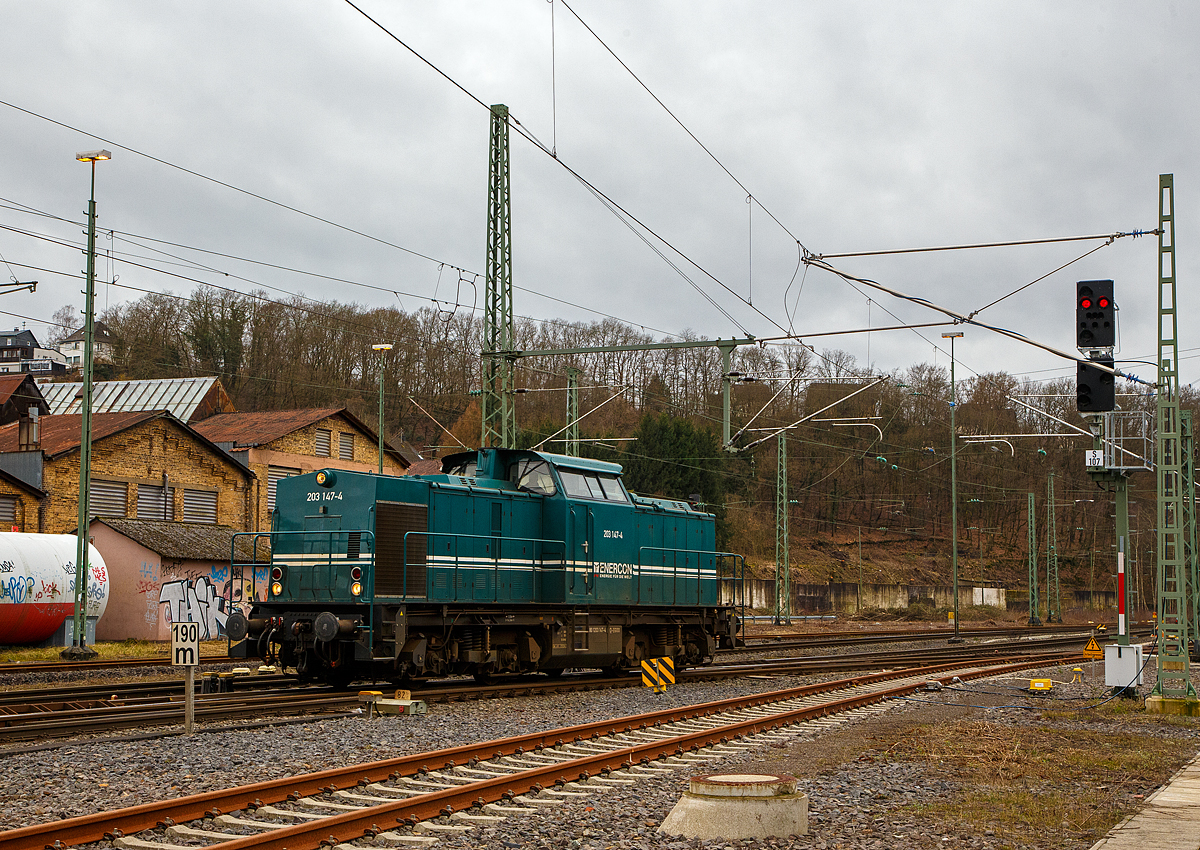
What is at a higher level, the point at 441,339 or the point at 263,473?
the point at 441,339

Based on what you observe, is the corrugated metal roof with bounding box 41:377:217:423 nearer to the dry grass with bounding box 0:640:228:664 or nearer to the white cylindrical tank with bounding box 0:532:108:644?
the dry grass with bounding box 0:640:228:664

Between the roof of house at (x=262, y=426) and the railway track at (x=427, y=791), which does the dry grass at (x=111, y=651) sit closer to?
the roof of house at (x=262, y=426)

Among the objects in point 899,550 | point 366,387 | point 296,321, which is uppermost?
point 296,321

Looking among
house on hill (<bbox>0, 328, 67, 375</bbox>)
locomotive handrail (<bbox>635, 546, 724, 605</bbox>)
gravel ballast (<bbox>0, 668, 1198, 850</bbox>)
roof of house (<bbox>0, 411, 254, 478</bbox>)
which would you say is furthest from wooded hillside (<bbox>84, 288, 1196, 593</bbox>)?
house on hill (<bbox>0, 328, 67, 375</bbox>)

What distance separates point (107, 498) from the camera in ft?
112

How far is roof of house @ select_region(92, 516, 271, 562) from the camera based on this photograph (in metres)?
31.7

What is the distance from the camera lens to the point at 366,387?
6072cm

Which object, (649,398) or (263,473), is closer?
(263,473)

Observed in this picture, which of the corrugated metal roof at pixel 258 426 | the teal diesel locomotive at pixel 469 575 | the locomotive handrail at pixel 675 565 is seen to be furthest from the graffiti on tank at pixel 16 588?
the corrugated metal roof at pixel 258 426

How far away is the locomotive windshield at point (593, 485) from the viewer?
62.1ft

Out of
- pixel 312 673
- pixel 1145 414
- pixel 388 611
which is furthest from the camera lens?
pixel 1145 414

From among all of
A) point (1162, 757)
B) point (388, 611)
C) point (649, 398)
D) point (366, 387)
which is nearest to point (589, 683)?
point (388, 611)

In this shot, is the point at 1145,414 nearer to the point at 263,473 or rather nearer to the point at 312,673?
the point at 312,673

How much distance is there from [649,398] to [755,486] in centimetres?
1366
